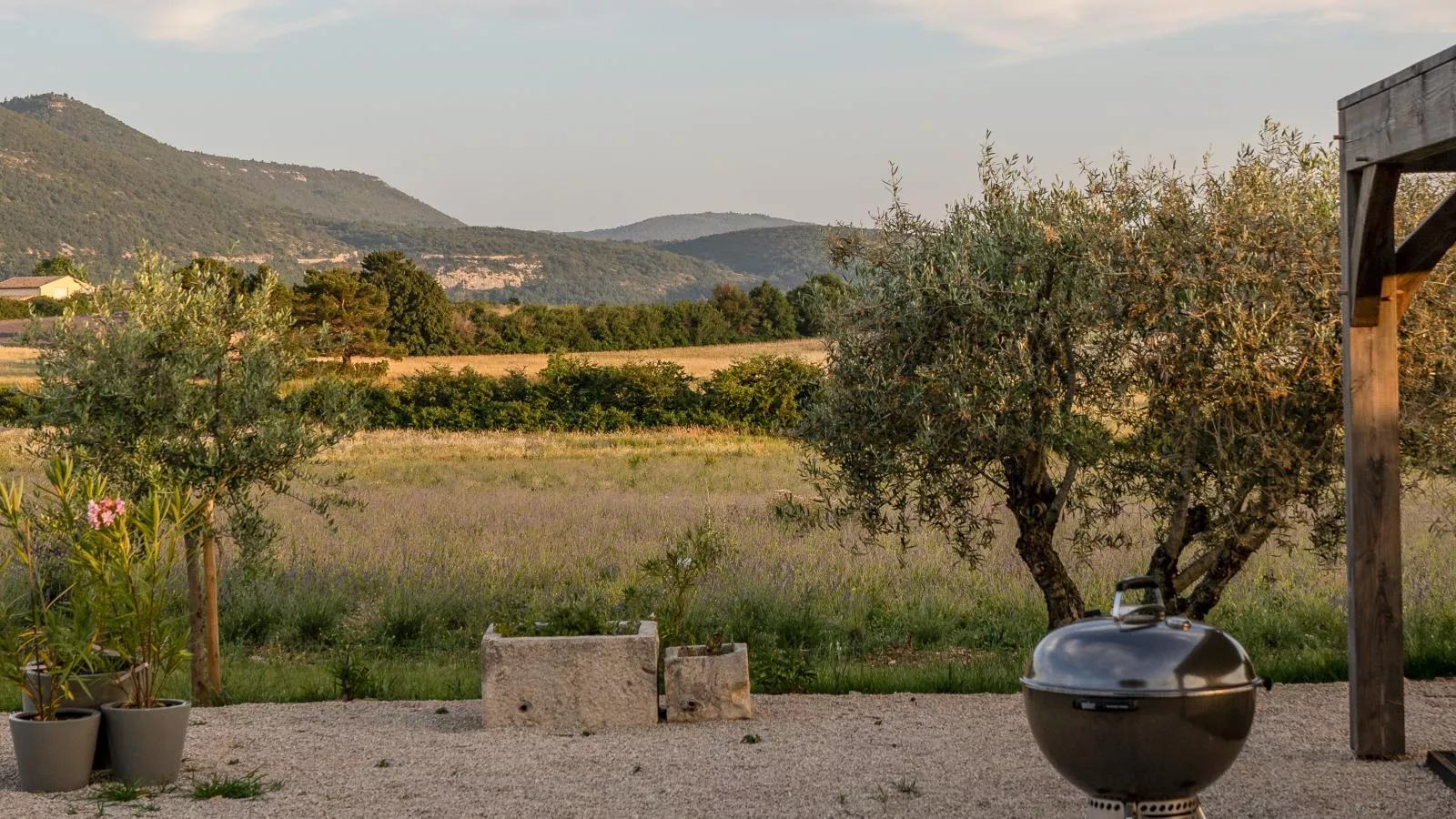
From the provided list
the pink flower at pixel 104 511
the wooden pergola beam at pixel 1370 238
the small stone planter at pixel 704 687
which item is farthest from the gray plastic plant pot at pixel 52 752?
the wooden pergola beam at pixel 1370 238

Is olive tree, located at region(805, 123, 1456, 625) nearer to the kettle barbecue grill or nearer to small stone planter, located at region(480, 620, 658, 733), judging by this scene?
small stone planter, located at region(480, 620, 658, 733)

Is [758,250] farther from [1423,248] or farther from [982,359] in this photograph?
[1423,248]

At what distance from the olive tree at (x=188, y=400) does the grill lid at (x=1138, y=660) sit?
219 inches

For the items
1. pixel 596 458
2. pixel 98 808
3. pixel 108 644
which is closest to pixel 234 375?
pixel 108 644

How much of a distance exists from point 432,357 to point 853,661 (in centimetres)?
4497

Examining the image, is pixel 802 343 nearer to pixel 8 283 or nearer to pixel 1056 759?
pixel 1056 759

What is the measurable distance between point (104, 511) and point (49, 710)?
1065 millimetres

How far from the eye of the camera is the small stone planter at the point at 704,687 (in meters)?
8.14

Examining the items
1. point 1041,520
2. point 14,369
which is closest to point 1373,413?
point 1041,520

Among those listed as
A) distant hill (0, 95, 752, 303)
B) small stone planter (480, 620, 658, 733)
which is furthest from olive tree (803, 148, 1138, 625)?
distant hill (0, 95, 752, 303)

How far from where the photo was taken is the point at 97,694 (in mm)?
6973

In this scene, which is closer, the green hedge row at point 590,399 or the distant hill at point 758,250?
the green hedge row at point 590,399

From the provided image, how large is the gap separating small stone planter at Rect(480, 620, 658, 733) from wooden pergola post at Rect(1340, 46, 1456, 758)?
397cm

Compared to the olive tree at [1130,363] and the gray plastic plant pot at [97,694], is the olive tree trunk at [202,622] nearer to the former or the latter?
the gray plastic plant pot at [97,694]
